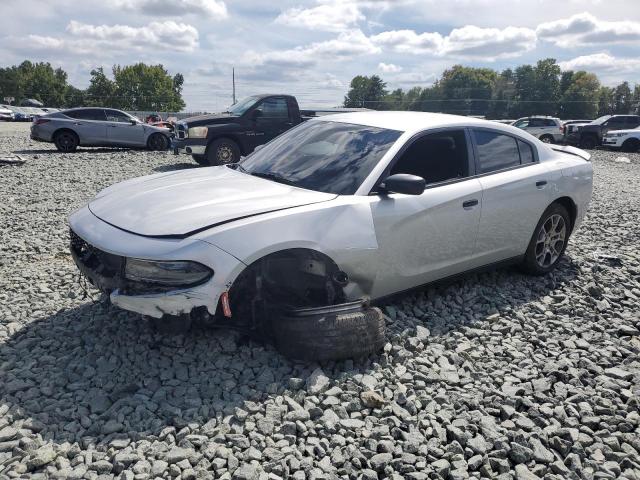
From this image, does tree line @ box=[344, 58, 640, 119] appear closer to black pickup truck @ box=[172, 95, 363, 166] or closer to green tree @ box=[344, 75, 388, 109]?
green tree @ box=[344, 75, 388, 109]

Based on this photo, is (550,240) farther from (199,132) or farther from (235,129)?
(199,132)

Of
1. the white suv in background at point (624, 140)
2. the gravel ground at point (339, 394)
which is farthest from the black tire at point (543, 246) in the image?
the white suv in background at point (624, 140)

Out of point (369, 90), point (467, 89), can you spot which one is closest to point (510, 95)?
point (467, 89)

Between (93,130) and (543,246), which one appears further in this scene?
(93,130)

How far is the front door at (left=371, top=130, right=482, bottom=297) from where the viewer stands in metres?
3.79

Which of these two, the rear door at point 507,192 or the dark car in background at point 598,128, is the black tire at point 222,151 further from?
the dark car in background at point 598,128

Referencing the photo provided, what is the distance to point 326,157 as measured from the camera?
4090mm

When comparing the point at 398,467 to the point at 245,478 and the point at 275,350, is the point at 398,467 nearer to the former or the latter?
the point at 245,478

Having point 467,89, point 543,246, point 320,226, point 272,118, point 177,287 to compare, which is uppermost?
point 467,89

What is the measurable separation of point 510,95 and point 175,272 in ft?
211

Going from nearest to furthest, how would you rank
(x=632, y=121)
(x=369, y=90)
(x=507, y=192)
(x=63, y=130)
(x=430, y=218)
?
(x=430, y=218)
(x=507, y=192)
(x=63, y=130)
(x=632, y=121)
(x=369, y=90)

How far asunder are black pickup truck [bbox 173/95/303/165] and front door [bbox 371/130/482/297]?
861 cm

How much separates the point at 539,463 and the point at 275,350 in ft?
5.57

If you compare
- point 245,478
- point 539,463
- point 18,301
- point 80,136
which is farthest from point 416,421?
point 80,136
